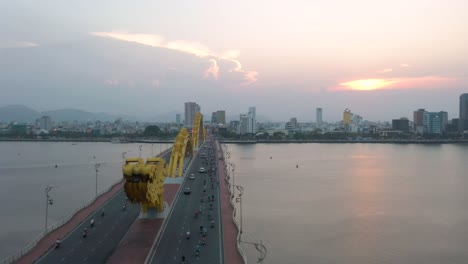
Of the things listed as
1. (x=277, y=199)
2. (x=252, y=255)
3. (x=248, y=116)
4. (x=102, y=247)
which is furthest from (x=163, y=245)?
(x=248, y=116)

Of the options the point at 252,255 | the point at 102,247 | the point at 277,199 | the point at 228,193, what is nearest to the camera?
the point at 102,247

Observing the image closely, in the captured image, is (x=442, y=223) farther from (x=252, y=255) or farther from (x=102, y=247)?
(x=102, y=247)

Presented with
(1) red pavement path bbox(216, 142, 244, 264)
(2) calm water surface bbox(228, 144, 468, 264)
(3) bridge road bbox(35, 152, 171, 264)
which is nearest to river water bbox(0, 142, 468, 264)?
(2) calm water surface bbox(228, 144, 468, 264)

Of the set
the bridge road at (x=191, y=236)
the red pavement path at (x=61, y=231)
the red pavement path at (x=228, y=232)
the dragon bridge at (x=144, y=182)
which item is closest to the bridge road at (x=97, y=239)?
the red pavement path at (x=61, y=231)

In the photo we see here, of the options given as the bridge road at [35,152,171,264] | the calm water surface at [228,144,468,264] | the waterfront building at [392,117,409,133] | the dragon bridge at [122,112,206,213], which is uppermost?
the waterfront building at [392,117,409,133]

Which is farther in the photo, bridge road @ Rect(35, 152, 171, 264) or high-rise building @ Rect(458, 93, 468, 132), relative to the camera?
high-rise building @ Rect(458, 93, 468, 132)

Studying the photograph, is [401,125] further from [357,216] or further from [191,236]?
[191,236]

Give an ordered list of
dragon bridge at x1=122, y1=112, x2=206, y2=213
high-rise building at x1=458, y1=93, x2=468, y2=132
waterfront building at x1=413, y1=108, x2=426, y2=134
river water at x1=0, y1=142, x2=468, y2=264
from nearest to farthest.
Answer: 1. dragon bridge at x1=122, y1=112, x2=206, y2=213
2. river water at x1=0, y1=142, x2=468, y2=264
3. high-rise building at x1=458, y1=93, x2=468, y2=132
4. waterfront building at x1=413, y1=108, x2=426, y2=134

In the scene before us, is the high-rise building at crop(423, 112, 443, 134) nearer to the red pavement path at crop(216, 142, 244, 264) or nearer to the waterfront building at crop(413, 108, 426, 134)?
the waterfront building at crop(413, 108, 426, 134)
